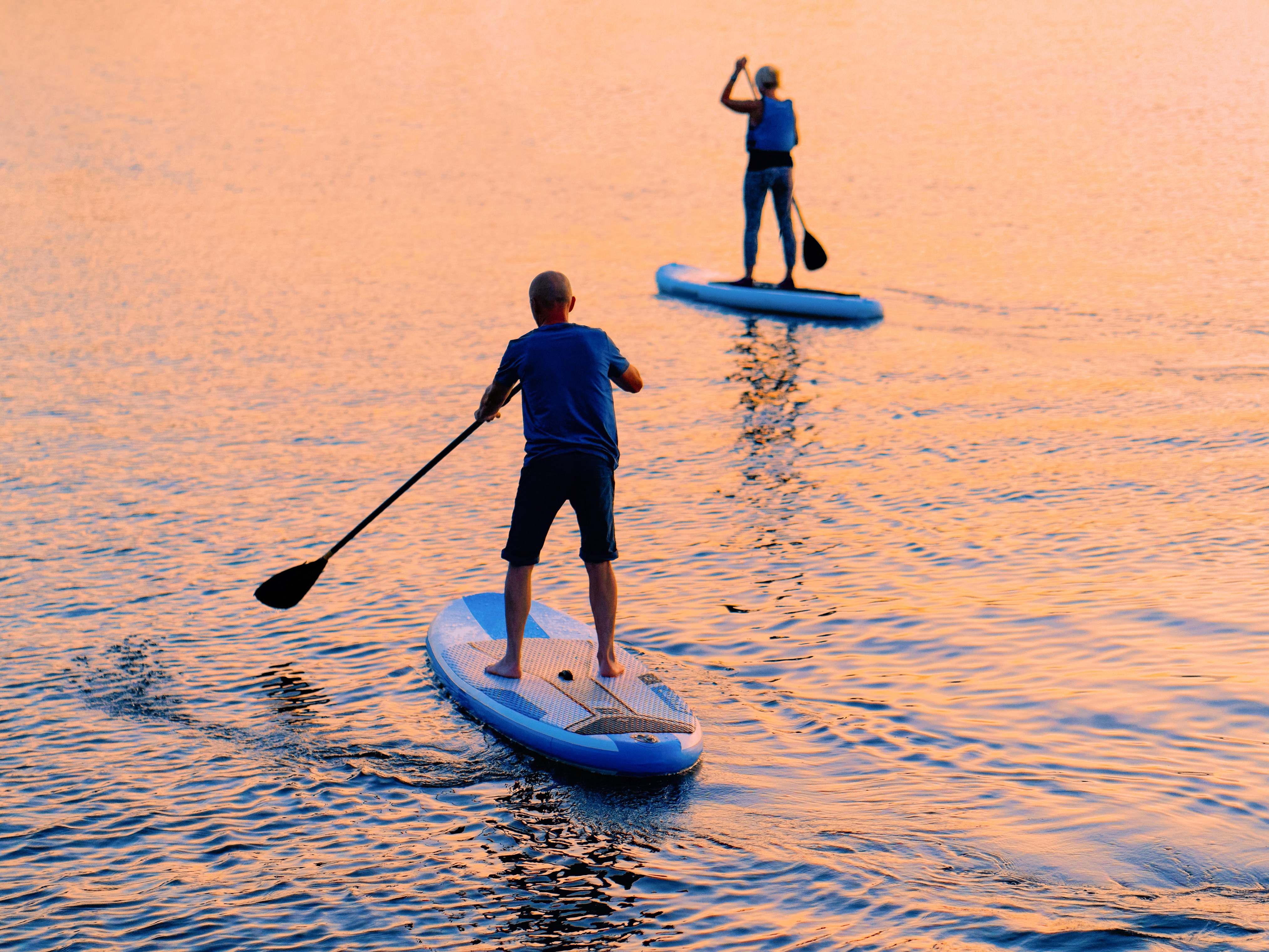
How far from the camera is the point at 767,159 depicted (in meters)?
14.6

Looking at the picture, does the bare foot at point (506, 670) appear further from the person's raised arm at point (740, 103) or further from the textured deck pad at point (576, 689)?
the person's raised arm at point (740, 103)

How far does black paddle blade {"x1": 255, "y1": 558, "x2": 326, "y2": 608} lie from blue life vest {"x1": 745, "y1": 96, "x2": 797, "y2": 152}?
8.79m

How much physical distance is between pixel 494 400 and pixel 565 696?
121 cm

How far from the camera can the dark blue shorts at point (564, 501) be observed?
5.67 meters

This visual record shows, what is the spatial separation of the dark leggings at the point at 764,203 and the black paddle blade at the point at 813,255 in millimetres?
124

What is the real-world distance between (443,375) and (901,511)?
16.3 feet

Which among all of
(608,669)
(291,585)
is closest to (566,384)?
(608,669)

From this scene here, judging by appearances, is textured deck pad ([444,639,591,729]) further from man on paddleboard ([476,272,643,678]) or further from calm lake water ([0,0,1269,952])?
man on paddleboard ([476,272,643,678])

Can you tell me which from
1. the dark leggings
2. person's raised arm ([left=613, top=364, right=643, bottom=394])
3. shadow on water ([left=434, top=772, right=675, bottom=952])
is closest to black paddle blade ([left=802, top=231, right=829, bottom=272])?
the dark leggings

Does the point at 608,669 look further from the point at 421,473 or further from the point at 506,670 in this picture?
the point at 421,473

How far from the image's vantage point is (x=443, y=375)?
40.0 feet

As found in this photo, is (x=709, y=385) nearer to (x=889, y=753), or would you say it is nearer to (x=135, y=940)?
(x=889, y=753)

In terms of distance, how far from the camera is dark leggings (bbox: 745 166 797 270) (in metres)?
14.6

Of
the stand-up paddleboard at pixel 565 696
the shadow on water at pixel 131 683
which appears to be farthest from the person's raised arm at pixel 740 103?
the shadow on water at pixel 131 683
